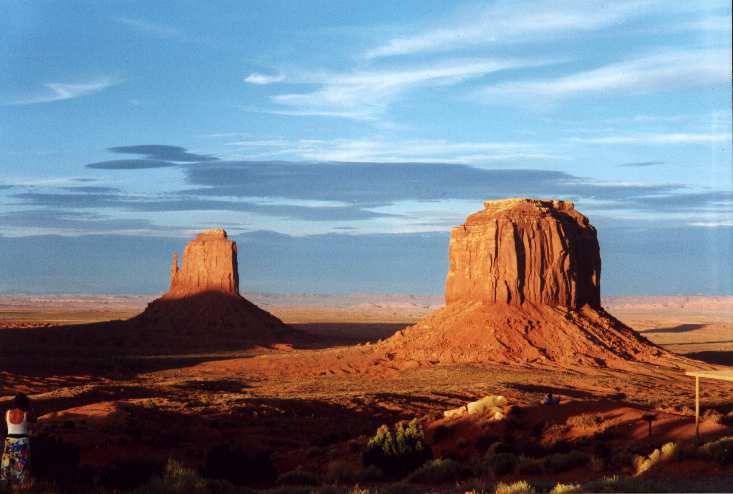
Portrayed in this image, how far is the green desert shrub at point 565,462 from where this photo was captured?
Result: 1630 centimetres

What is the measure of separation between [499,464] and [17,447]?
10.2 metres

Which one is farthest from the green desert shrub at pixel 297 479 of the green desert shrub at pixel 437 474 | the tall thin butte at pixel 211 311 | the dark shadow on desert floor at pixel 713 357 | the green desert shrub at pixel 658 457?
the tall thin butte at pixel 211 311

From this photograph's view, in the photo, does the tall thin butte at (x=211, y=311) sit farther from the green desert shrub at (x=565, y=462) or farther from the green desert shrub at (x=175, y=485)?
the green desert shrub at (x=175, y=485)

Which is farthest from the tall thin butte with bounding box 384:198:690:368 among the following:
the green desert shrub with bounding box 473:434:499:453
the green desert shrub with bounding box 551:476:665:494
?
the green desert shrub with bounding box 551:476:665:494

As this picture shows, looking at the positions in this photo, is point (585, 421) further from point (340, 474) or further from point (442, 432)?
point (340, 474)

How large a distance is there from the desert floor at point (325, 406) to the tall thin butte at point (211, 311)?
784 inches

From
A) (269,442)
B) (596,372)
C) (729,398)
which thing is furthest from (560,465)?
(596,372)

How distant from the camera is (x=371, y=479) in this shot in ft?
58.7

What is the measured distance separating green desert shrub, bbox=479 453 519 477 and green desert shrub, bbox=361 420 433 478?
1.88 meters

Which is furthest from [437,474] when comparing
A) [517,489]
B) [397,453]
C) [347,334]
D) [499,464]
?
[347,334]

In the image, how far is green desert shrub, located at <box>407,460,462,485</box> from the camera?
16.7 metres

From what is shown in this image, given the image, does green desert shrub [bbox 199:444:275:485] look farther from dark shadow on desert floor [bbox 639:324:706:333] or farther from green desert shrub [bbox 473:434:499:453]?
dark shadow on desert floor [bbox 639:324:706:333]

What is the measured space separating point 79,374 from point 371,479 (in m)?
32.8

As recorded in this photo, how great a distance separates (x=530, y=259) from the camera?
51.1 meters
